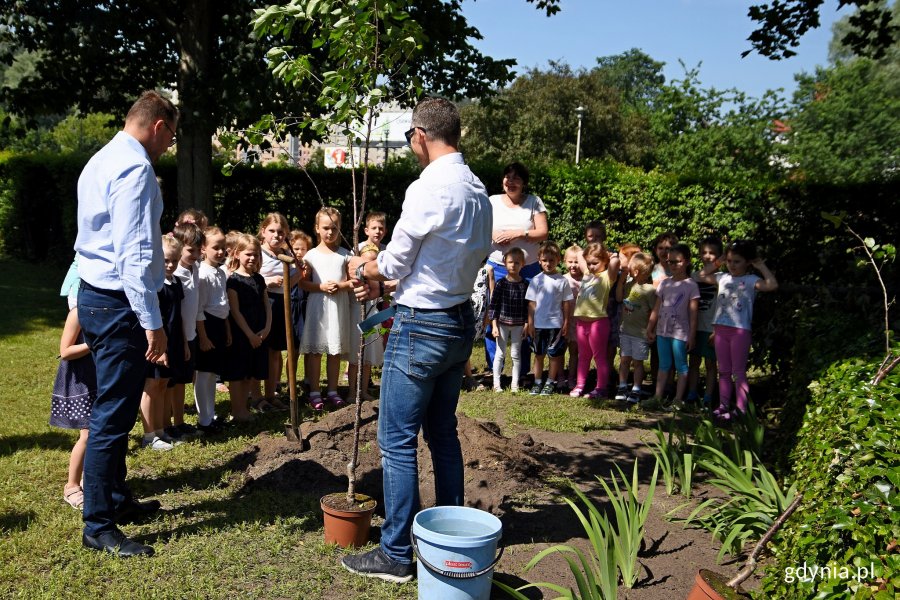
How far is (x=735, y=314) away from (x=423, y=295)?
497 centimetres

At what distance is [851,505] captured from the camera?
276 cm

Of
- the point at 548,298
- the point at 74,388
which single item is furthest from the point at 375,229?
the point at 74,388

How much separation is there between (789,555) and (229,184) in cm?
1375

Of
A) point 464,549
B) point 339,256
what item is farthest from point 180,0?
point 464,549

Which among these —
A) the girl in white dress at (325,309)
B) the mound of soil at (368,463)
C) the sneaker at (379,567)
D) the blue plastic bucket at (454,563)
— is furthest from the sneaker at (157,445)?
the blue plastic bucket at (454,563)

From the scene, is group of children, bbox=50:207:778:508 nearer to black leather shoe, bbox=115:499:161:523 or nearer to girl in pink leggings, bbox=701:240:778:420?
girl in pink leggings, bbox=701:240:778:420

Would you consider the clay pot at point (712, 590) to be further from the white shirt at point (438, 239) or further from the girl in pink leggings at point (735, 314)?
the girl in pink leggings at point (735, 314)

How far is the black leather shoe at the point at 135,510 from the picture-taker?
180 inches

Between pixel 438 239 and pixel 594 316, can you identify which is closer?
pixel 438 239

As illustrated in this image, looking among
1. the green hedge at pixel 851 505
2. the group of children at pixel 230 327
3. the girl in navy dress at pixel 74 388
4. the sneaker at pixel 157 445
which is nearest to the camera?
the green hedge at pixel 851 505

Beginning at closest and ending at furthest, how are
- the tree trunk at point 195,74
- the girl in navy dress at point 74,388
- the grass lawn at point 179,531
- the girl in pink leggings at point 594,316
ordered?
1. the grass lawn at point 179,531
2. the girl in navy dress at point 74,388
3. the girl in pink leggings at point 594,316
4. the tree trunk at point 195,74

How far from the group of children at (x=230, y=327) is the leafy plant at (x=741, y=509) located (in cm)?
261

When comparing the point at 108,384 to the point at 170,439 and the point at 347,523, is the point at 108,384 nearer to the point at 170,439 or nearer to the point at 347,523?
the point at 347,523

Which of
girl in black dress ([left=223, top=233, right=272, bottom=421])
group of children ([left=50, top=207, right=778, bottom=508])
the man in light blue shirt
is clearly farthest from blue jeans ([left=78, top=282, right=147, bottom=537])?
girl in black dress ([left=223, top=233, right=272, bottom=421])
